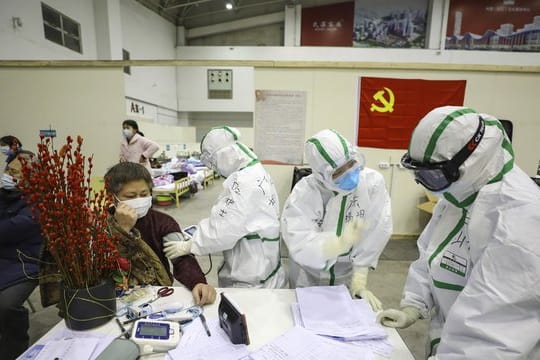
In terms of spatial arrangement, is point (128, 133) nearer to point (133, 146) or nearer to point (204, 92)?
point (133, 146)

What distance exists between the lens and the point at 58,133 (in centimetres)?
323

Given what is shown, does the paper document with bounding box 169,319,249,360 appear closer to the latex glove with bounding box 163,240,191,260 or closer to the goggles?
the latex glove with bounding box 163,240,191,260

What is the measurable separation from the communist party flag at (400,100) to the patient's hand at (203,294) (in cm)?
256

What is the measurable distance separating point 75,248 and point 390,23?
7892 millimetres

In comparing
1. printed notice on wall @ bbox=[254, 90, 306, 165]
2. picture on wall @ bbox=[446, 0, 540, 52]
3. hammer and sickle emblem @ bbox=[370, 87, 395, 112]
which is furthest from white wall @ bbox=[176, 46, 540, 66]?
printed notice on wall @ bbox=[254, 90, 306, 165]

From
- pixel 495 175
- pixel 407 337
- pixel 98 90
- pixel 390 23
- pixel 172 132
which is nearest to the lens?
pixel 495 175

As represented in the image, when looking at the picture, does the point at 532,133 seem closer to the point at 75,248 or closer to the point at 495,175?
the point at 495,175

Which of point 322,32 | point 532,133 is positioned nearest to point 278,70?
point 532,133

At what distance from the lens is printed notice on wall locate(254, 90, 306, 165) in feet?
9.64

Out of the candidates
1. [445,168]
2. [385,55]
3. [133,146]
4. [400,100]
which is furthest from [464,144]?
[385,55]

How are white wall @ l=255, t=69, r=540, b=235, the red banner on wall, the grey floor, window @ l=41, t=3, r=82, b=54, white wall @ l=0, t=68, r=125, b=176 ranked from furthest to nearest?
1. the red banner on wall
2. window @ l=41, t=3, r=82, b=54
3. white wall @ l=0, t=68, r=125, b=176
4. white wall @ l=255, t=69, r=540, b=235
5. the grey floor

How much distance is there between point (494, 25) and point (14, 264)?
29.4ft

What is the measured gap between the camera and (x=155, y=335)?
2.62ft

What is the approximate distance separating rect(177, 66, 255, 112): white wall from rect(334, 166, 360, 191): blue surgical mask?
7.86m
